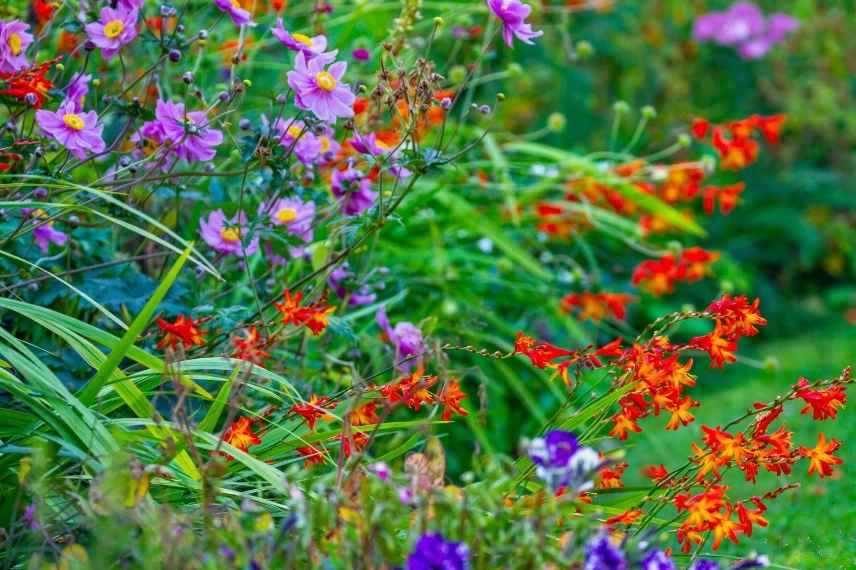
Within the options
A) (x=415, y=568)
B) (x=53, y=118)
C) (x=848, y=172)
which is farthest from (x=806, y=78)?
(x=415, y=568)

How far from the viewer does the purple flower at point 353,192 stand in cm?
211

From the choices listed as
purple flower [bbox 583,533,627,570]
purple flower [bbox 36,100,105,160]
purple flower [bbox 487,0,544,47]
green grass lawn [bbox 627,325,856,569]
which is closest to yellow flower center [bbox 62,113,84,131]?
purple flower [bbox 36,100,105,160]

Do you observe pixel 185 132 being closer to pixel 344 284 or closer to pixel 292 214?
pixel 292 214

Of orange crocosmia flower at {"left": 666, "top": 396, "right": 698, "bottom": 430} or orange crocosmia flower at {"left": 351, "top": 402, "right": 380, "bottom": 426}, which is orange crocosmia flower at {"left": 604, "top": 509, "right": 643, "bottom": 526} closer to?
orange crocosmia flower at {"left": 666, "top": 396, "right": 698, "bottom": 430}

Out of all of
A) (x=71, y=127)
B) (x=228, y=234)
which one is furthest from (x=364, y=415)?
(x=71, y=127)

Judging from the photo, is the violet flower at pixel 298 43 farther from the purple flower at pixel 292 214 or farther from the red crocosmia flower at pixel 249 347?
the red crocosmia flower at pixel 249 347

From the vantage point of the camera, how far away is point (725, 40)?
211 inches

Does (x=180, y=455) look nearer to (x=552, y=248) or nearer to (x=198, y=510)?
(x=198, y=510)

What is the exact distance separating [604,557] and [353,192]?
104cm

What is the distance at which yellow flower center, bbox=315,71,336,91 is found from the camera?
177 cm

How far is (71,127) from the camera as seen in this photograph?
183 cm

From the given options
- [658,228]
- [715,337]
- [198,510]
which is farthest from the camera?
[658,228]

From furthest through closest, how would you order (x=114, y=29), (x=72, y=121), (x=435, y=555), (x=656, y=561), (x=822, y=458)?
(x=114, y=29)
(x=72, y=121)
(x=822, y=458)
(x=656, y=561)
(x=435, y=555)

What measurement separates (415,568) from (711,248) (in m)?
3.82
